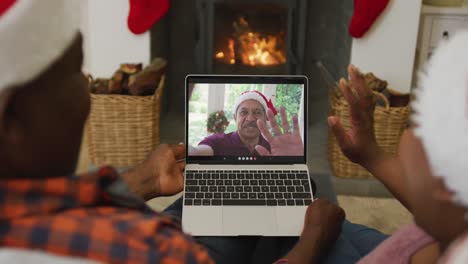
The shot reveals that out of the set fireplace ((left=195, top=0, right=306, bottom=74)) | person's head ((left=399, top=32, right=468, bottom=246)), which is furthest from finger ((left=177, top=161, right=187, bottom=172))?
fireplace ((left=195, top=0, right=306, bottom=74))

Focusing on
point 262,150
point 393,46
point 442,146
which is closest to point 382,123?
point 393,46

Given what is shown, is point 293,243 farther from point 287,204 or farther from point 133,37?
point 133,37

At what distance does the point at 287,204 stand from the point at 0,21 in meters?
0.85

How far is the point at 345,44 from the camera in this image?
2600 millimetres

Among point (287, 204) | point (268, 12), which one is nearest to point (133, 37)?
point (268, 12)

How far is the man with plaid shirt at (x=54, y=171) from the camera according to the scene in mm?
601

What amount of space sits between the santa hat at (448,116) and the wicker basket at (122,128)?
168 cm

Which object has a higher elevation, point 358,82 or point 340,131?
point 358,82

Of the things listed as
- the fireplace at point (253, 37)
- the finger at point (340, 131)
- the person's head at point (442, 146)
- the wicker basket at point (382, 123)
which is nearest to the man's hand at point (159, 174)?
the finger at point (340, 131)

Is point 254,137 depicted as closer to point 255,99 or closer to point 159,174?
point 255,99

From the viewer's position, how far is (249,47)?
8.94 ft

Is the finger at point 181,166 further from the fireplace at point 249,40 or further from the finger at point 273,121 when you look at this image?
the fireplace at point 249,40

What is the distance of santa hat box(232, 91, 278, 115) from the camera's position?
1436 mm

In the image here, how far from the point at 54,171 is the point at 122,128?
1598 millimetres
